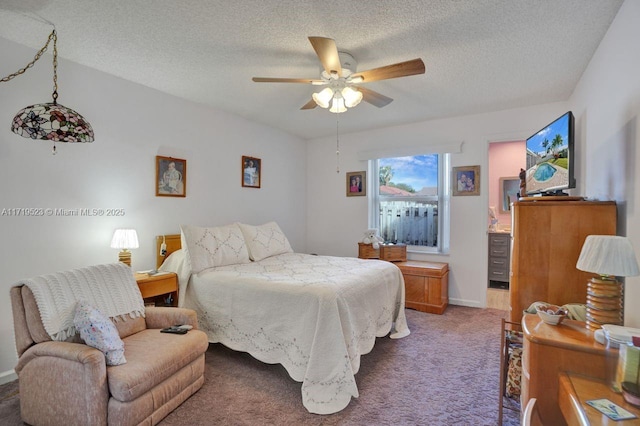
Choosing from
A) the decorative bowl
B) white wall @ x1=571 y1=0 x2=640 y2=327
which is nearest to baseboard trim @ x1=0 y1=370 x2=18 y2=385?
the decorative bowl

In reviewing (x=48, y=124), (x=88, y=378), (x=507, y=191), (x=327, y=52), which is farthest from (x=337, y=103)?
(x=507, y=191)

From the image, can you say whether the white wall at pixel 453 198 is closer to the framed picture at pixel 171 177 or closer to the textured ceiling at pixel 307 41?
the textured ceiling at pixel 307 41

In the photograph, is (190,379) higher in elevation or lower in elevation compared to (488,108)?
lower

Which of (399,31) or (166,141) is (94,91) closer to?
(166,141)

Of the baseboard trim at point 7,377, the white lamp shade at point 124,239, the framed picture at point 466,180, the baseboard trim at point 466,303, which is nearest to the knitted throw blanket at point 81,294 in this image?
the white lamp shade at point 124,239

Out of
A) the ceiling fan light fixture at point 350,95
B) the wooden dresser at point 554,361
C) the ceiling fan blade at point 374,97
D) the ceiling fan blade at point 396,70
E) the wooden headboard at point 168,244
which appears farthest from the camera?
the wooden headboard at point 168,244

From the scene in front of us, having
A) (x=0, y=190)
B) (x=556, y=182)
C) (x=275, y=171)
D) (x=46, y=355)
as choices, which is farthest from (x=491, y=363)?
(x=0, y=190)

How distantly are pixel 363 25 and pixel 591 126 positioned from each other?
208 centimetres

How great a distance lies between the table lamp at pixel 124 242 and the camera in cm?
274

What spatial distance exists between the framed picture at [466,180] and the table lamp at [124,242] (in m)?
3.91

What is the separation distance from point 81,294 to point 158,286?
773 millimetres

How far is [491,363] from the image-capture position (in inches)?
103

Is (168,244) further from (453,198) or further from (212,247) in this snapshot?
(453,198)

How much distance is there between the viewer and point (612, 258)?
1.39 meters
